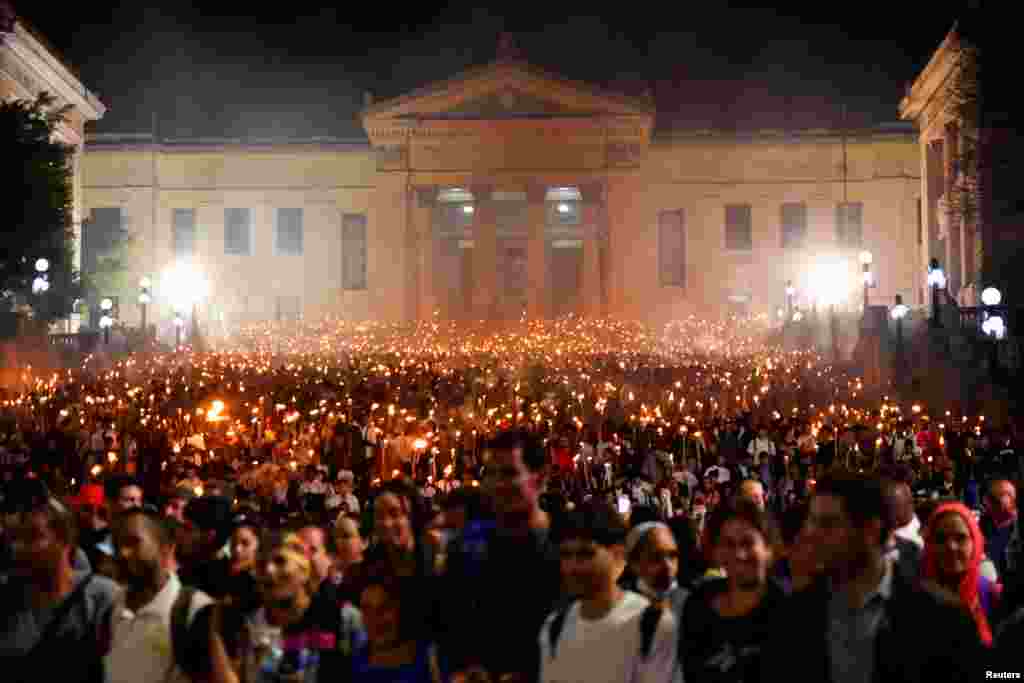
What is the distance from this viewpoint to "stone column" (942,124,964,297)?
1838 inches

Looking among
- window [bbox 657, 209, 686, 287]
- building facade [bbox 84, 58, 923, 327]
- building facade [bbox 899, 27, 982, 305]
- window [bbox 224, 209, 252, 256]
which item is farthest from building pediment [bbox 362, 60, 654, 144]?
building facade [bbox 899, 27, 982, 305]

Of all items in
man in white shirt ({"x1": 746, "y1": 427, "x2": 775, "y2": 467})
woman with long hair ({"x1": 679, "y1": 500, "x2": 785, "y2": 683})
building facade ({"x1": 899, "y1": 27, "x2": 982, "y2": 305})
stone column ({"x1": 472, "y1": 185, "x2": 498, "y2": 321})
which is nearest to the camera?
woman with long hair ({"x1": 679, "y1": 500, "x2": 785, "y2": 683})

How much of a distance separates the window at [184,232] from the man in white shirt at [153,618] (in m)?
65.7

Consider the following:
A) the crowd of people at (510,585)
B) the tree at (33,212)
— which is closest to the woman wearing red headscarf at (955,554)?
the crowd of people at (510,585)

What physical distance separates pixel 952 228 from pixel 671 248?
2250 cm

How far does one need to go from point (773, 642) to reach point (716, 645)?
49 centimetres

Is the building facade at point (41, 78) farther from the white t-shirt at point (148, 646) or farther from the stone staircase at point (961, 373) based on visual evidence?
the white t-shirt at point (148, 646)

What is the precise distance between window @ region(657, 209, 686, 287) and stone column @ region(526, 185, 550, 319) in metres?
5.29

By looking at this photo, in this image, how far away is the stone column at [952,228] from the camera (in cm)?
4669

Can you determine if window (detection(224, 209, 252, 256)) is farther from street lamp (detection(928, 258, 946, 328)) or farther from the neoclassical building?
street lamp (detection(928, 258, 946, 328))

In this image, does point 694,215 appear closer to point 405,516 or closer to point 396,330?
point 396,330

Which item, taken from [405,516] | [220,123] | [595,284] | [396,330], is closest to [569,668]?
[405,516]

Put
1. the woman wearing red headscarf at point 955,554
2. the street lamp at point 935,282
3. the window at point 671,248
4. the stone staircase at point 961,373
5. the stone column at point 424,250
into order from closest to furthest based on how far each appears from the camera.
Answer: the woman wearing red headscarf at point 955,554 → the stone staircase at point 961,373 → the street lamp at point 935,282 → the stone column at point 424,250 → the window at point 671,248

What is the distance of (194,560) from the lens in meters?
8.12
